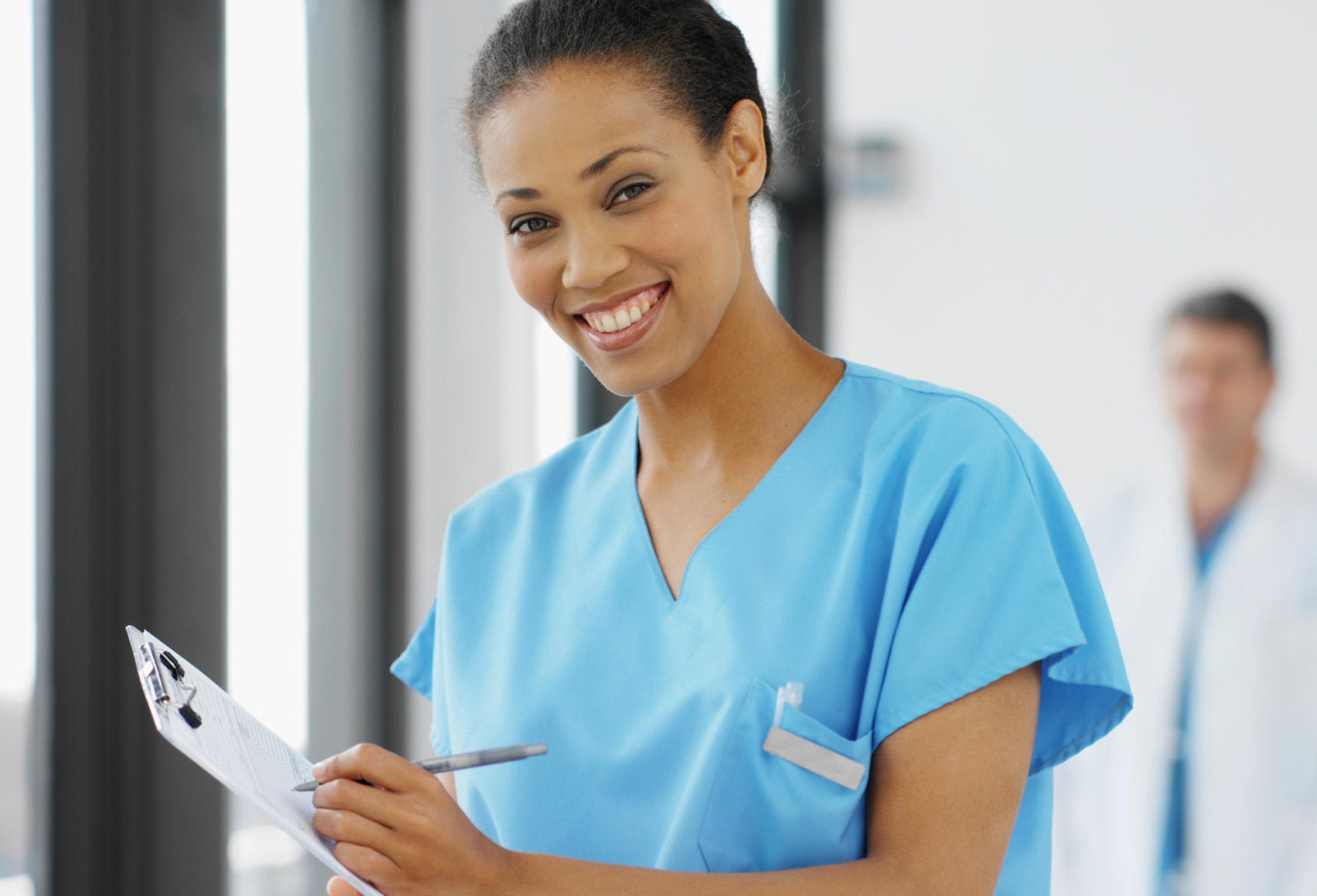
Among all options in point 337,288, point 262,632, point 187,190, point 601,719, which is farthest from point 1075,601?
point 337,288

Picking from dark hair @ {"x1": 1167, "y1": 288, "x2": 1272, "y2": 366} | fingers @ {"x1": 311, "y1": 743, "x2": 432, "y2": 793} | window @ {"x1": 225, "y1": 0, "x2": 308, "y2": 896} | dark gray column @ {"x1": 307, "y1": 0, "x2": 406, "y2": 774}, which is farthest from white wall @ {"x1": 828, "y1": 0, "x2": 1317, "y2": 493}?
fingers @ {"x1": 311, "y1": 743, "x2": 432, "y2": 793}

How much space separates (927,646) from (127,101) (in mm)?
1232

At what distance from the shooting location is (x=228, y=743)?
678 mm

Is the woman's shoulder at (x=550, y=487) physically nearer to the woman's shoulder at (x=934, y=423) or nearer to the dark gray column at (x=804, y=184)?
the woman's shoulder at (x=934, y=423)

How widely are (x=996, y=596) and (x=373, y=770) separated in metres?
0.42

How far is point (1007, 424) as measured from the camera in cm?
84

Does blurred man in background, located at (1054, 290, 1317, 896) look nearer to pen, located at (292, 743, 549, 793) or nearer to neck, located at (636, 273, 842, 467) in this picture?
neck, located at (636, 273, 842, 467)

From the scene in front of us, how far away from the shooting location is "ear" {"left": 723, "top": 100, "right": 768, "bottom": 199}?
0.91 metres

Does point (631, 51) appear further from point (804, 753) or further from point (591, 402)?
point (591, 402)

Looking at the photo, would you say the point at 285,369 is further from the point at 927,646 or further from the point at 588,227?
the point at 927,646

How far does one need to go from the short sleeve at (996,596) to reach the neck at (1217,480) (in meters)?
1.56

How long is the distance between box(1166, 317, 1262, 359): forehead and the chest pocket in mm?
1869

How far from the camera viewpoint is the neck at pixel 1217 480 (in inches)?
87.2

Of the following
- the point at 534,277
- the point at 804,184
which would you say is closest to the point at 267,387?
the point at 534,277
